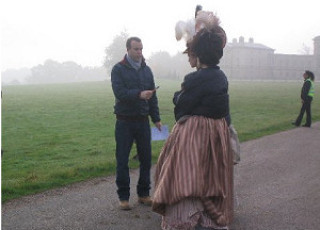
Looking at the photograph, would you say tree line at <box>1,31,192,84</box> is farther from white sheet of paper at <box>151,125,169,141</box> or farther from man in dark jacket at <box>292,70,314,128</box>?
white sheet of paper at <box>151,125,169,141</box>

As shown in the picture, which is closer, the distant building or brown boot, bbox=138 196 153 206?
brown boot, bbox=138 196 153 206

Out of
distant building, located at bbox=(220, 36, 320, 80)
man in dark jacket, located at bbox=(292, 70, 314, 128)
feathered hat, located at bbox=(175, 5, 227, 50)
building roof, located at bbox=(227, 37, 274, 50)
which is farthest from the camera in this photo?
building roof, located at bbox=(227, 37, 274, 50)

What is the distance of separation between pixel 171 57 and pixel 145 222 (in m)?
114

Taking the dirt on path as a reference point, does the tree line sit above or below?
above

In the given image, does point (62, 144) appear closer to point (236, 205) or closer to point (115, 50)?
point (236, 205)

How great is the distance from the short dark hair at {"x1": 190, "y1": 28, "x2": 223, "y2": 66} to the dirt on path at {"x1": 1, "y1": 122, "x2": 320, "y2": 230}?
6.79 ft

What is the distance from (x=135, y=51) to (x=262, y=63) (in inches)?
4013

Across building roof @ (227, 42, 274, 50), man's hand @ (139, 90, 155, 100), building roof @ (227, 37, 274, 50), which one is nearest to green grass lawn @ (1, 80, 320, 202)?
man's hand @ (139, 90, 155, 100)

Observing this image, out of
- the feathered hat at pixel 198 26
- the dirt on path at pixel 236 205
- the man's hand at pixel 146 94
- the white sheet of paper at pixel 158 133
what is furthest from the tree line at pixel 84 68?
the feathered hat at pixel 198 26

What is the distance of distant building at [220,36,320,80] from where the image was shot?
97.8m

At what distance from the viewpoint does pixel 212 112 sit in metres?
3.81

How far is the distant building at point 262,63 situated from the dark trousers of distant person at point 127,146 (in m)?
91.1

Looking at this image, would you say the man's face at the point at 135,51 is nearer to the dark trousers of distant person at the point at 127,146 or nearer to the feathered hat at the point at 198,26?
the dark trousers of distant person at the point at 127,146

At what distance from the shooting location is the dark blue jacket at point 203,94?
12.3ft
